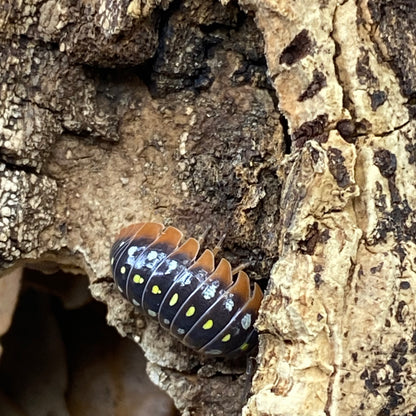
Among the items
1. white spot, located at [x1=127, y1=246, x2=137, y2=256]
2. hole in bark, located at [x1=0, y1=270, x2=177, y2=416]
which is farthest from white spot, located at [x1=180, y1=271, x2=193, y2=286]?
hole in bark, located at [x1=0, y1=270, x2=177, y2=416]

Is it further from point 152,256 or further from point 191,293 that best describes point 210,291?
point 152,256

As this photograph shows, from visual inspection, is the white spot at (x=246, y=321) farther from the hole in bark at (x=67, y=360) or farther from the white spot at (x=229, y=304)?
the hole in bark at (x=67, y=360)

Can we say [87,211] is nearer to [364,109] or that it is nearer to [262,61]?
[262,61]

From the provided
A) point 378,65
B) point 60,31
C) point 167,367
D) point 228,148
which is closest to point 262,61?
point 228,148

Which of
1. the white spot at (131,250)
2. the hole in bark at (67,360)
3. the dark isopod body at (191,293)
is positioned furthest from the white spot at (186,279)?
the hole in bark at (67,360)

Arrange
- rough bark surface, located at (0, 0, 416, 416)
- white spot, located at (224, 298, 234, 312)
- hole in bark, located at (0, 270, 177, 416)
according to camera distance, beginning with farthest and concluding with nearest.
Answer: hole in bark, located at (0, 270, 177, 416)
white spot, located at (224, 298, 234, 312)
rough bark surface, located at (0, 0, 416, 416)

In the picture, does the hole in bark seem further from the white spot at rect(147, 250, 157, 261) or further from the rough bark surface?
the white spot at rect(147, 250, 157, 261)
